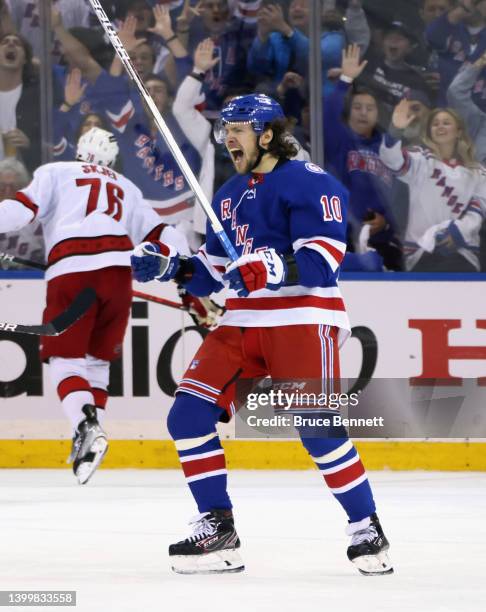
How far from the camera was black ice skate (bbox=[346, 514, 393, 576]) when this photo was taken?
141 inches

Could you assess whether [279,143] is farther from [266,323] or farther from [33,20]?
[33,20]

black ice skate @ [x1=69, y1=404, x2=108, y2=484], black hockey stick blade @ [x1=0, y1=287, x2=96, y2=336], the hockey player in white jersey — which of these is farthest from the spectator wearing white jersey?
black ice skate @ [x1=69, y1=404, x2=108, y2=484]

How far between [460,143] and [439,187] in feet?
0.69

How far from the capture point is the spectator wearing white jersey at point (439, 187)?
6.80 metres

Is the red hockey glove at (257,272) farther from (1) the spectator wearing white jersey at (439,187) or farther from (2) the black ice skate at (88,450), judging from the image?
(1) the spectator wearing white jersey at (439,187)

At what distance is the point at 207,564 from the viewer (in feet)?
12.1

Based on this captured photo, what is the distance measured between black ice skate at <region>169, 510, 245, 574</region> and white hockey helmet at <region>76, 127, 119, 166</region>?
2.99 m

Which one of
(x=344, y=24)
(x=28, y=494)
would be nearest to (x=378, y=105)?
(x=344, y=24)

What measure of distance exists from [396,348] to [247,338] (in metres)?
2.86

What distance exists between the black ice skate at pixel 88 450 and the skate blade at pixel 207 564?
216 cm

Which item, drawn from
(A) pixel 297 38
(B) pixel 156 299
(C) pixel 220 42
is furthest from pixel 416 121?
(B) pixel 156 299

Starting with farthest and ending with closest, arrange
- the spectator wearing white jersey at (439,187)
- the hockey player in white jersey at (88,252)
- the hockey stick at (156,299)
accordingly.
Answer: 1. the spectator wearing white jersey at (439,187)
2. the hockey stick at (156,299)
3. the hockey player in white jersey at (88,252)

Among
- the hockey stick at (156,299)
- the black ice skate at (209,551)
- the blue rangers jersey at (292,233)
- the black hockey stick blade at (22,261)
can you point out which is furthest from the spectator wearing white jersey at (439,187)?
the black ice skate at (209,551)

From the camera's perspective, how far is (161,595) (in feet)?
10.8
